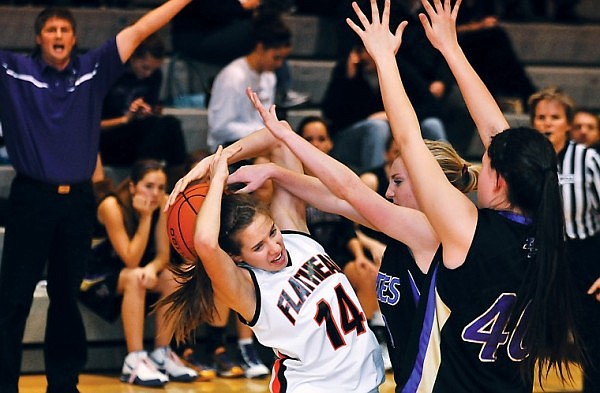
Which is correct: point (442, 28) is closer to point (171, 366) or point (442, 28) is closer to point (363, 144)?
point (171, 366)

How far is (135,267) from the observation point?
656 cm

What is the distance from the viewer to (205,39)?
8039 millimetres

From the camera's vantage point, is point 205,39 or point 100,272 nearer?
point 100,272

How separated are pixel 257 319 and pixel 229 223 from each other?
0.33 meters

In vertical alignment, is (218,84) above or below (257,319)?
above

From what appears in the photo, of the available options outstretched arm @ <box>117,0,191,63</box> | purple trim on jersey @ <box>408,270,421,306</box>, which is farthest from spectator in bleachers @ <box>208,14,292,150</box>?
purple trim on jersey @ <box>408,270,421,306</box>

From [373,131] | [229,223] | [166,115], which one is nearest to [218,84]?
[166,115]

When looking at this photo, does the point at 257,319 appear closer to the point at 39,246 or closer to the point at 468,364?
the point at 468,364

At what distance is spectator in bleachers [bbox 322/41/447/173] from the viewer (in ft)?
25.3

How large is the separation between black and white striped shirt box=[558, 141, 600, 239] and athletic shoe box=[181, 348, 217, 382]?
2.16 m

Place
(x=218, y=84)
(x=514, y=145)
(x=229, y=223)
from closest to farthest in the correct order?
(x=514, y=145) → (x=229, y=223) → (x=218, y=84)

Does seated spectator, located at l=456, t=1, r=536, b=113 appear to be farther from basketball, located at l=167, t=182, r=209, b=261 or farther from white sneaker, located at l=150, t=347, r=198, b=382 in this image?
basketball, located at l=167, t=182, r=209, b=261

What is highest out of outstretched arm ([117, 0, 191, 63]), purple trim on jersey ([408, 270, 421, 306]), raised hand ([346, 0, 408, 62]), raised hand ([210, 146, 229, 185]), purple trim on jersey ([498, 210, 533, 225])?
outstretched arm ([117, 0, 191, 63])

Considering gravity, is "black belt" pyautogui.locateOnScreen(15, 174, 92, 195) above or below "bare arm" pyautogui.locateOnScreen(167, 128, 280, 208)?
below
